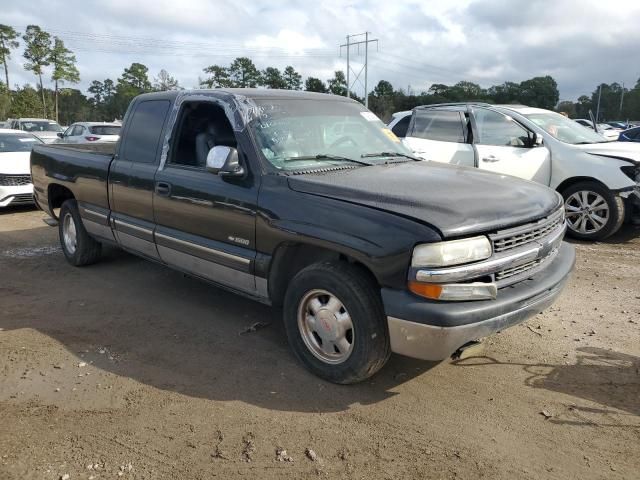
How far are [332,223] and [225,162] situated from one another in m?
0.99

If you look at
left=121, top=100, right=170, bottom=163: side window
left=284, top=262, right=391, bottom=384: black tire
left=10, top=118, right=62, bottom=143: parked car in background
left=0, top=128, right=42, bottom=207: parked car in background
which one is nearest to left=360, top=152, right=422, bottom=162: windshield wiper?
left=284, top=262, right=391, bottom=384: black tire

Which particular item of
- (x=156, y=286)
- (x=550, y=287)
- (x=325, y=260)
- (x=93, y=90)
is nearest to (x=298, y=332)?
(x=325, y=260)

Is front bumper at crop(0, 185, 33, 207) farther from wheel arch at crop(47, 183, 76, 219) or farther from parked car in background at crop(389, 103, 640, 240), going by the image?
parked car in background at crop(389, 103, 640, 240)

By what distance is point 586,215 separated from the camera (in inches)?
275

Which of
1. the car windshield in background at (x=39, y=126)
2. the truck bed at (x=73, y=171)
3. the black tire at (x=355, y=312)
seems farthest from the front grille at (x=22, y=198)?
the car windshield in background at (x=39, y=126)

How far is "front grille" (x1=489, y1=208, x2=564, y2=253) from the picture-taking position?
10.2 ft

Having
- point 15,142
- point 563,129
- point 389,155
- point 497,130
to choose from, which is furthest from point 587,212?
point 15,142

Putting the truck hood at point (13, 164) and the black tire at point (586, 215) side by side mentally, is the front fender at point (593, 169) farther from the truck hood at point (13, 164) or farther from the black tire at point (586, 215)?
the truck hood at point (13, 164)

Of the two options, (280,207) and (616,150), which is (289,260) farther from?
(616,150)

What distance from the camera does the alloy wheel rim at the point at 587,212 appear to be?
6.89 meters

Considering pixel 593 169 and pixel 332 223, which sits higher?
pixel 593 169

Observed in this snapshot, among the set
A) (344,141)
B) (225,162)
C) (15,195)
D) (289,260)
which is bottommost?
(15,195)

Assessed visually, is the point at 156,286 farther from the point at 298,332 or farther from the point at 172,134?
the point at 298,332

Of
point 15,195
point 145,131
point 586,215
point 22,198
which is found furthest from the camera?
point 22,198
